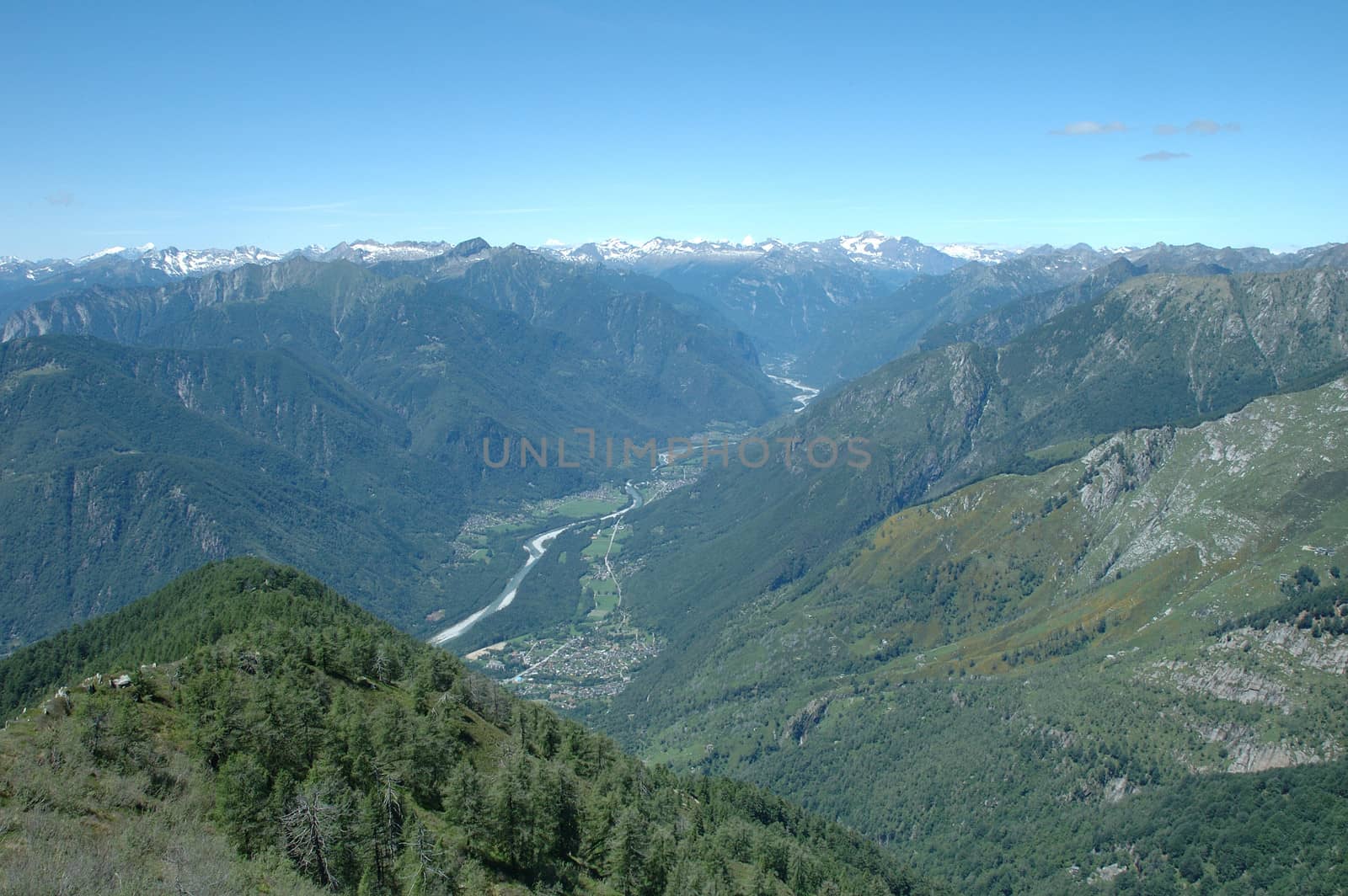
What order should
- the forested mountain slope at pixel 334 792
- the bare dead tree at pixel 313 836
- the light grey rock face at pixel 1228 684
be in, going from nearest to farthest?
1. the forested mountain slope at pixel 334 792
2. the bare dead tree at pixel 313 836
3. the light grey rock face at pixel 1228 684

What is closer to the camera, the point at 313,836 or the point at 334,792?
the point at 313,836

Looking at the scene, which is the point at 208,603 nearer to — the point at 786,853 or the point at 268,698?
the point at 268,698

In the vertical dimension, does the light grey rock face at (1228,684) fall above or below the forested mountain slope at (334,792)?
below

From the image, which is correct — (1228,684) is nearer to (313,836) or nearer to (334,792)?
(334,792)

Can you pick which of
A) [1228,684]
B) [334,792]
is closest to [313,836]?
[334,792]

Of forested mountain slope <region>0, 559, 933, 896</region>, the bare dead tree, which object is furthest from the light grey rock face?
the bare dead tree

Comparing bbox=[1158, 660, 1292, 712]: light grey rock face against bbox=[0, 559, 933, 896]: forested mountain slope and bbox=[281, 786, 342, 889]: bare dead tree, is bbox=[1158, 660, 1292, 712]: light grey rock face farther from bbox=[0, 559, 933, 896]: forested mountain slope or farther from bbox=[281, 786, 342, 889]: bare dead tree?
bbox=[281, 786, 342, 889]: bare dead tree

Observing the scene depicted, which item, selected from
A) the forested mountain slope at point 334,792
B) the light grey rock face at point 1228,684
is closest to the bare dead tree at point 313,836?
the forested mountain slope at point 334,792

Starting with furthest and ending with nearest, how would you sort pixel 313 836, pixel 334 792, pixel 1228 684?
pixel 1228 684
pixel 334 792
pixel 313 836

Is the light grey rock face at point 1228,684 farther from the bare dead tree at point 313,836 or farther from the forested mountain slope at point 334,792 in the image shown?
the bare dead tree at point 313,836
